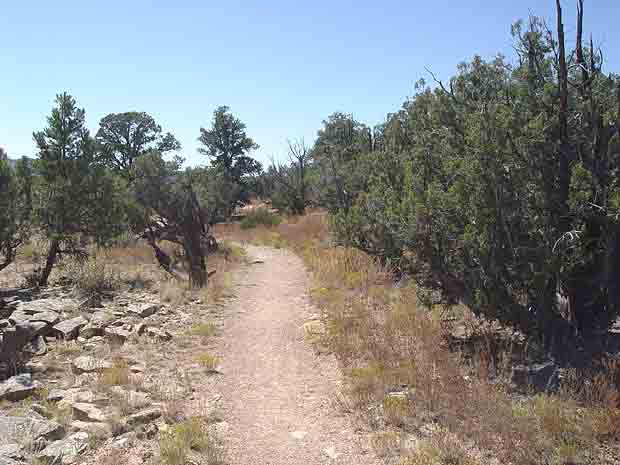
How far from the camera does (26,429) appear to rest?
14.3 feet

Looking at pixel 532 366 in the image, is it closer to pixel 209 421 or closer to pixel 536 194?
pixel 536 194

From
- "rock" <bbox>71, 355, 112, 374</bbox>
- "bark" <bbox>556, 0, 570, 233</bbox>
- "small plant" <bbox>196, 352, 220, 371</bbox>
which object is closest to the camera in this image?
"bark" <bbox>556, 0, 570, 233</bbox>

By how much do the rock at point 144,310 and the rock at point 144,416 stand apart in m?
4.16

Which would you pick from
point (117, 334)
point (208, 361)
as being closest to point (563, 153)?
point (208, 361)

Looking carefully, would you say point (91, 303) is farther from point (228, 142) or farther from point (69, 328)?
point (228, 142)

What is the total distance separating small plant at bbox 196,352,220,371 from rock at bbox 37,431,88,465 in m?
2.23

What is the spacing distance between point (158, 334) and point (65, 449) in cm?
353

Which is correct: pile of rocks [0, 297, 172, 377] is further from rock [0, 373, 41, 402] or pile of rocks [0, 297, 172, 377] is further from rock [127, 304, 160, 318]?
rock [0, 373, 41, 402]

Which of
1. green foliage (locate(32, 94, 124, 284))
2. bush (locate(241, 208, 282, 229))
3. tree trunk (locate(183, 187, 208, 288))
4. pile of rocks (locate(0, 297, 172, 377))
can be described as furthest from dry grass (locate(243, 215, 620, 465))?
bush (locate(241, 208, 282, 229))

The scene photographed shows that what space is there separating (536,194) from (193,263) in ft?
29.2

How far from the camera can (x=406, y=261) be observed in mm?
7668

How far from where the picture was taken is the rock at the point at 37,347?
683 cm

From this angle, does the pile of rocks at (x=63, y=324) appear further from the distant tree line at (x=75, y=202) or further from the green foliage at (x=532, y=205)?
the green foliage at (x=532, y=205)

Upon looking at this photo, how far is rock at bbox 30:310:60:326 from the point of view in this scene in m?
7.62
